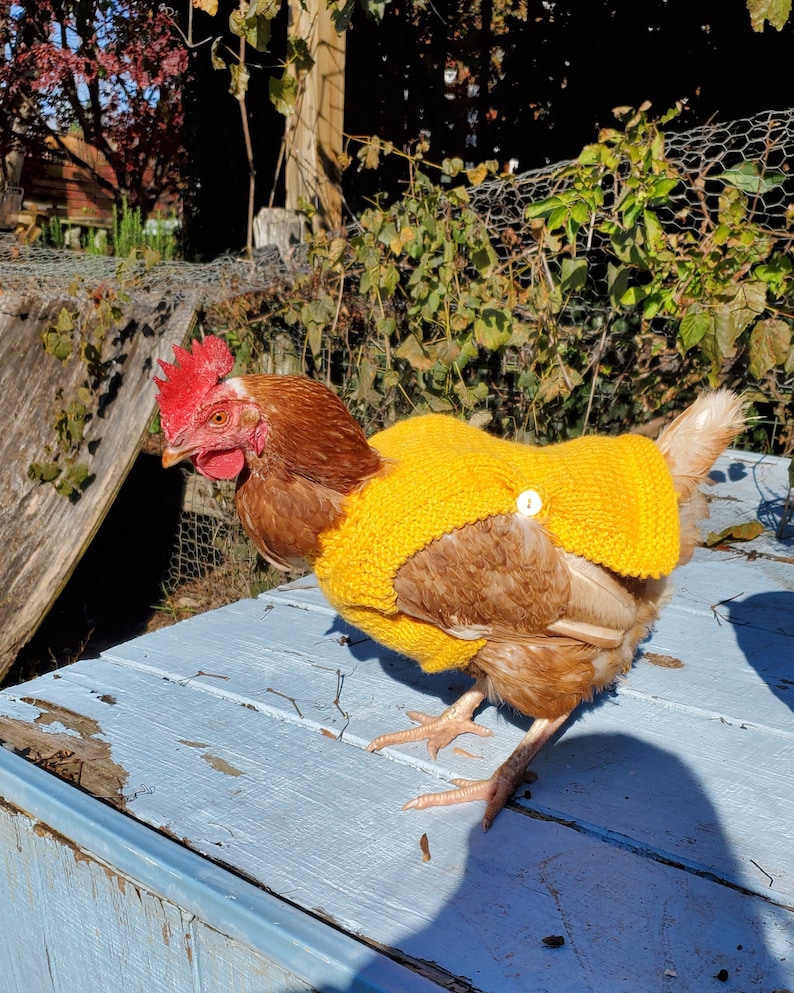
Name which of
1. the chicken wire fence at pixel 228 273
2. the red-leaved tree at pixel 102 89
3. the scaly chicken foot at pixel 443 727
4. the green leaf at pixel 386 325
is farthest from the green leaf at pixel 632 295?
the red-leaved tree at pixel 102 89

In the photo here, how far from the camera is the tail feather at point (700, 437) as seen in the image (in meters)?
1.76

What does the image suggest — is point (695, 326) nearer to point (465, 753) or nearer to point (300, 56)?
point (465, 753)

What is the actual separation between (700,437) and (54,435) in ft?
8.28

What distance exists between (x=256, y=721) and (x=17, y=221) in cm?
571

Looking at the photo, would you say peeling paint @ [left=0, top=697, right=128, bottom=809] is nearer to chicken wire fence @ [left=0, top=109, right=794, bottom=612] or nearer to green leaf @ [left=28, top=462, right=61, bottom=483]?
green leaf @ [left=28, top=462, right=61, bottom=483]

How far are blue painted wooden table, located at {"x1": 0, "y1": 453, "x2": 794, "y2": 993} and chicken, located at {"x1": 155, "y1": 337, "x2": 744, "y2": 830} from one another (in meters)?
0.15

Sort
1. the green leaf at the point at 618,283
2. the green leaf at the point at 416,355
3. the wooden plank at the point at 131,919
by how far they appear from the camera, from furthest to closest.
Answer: the green leaf at the point at 416,355, the green leaf at the point at 618,283, the wooden plank at the point at 131,919

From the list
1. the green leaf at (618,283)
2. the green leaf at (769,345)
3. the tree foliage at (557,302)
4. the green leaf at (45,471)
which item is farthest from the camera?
the green leaf at (45,471)

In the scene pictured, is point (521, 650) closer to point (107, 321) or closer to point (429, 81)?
point (107, 321)

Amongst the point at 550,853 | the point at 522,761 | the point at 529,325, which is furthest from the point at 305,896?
the point at 529,325

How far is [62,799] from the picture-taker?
1.36 meters

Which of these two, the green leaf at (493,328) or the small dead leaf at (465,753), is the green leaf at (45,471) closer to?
the green leaf at (493,328)

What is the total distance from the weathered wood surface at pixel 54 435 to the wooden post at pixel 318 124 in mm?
716

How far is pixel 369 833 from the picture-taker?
139 cm
